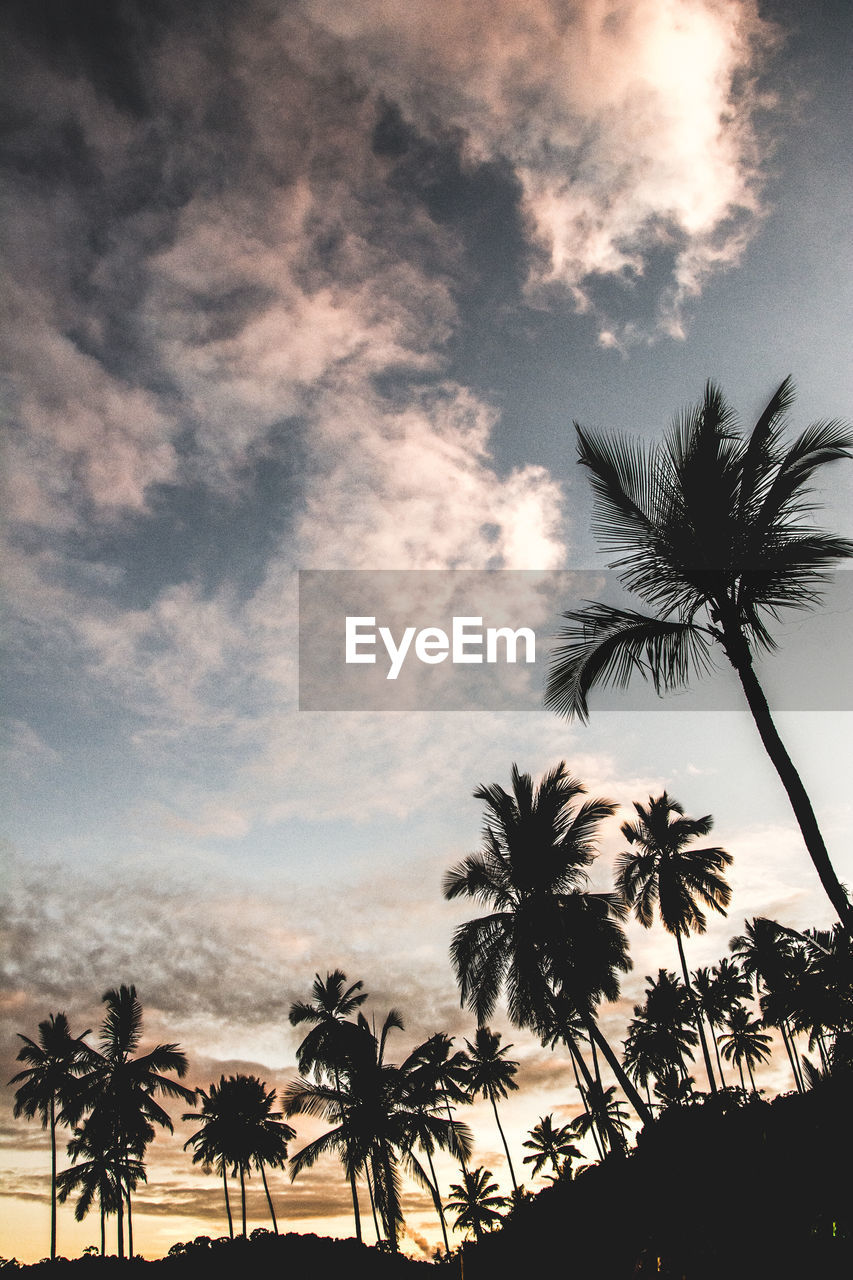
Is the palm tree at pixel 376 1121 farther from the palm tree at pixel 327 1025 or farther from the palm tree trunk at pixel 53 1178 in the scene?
the palm tree trunk at pixel 53 1178

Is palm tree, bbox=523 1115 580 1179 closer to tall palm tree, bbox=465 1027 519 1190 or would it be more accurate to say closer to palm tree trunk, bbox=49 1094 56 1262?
tall palm tree, bbox=465 1027 519 1190

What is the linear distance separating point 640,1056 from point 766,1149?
33029 millimetres

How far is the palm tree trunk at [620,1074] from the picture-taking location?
16.7m

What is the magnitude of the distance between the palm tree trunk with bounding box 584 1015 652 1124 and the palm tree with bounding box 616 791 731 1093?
1266 cm

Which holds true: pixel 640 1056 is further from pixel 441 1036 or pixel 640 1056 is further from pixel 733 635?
pixel 733 635

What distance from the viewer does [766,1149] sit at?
36.7 ft

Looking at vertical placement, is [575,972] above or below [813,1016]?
above

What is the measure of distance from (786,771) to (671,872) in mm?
23111

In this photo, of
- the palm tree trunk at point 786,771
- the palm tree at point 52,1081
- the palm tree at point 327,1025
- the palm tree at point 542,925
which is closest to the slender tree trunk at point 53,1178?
the palm tree at point 52,1081

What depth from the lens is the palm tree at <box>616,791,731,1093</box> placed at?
95.3 ft

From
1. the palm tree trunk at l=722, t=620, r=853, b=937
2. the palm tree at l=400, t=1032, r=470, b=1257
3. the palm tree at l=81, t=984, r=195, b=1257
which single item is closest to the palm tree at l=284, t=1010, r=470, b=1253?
the palm tree at l=400, t=1032, r=470, b=1257

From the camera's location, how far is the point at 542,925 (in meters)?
19.2

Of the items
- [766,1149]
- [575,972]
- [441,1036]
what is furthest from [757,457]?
[441,1036]

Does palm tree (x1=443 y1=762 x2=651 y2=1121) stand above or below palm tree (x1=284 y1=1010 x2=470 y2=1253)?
above
